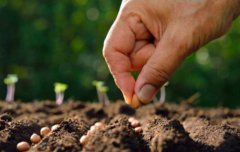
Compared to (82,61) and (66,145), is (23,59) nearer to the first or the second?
(82,61)

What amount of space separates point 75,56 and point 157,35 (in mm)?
3692

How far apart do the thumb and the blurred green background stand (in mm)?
3356

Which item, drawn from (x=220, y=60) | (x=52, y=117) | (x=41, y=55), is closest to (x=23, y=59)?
(x=41, y=55)

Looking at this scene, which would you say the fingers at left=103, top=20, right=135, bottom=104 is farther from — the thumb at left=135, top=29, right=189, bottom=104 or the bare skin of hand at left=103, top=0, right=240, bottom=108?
the thumb at left=135, top=29, right=189, bottom=104

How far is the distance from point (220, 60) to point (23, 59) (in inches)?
91.4

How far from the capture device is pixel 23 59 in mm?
6312

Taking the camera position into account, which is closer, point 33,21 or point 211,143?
point 211,143

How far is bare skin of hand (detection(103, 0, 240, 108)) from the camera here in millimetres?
2510

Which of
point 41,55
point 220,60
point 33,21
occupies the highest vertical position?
point 33,21

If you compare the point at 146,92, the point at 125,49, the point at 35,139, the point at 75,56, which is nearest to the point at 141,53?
the point at 125,49

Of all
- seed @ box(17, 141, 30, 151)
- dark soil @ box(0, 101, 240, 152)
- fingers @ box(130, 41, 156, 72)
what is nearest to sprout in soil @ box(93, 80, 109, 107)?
dark soil @ box(0, 101, 240, 152)

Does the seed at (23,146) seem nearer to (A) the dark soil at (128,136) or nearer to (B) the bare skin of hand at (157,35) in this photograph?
(A) the dark soil at (128,136)

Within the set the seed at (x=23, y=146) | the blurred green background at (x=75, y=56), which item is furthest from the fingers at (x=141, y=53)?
the blurred green background at (x=75, y=56)

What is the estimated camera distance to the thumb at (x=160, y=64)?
2500 millimetres
